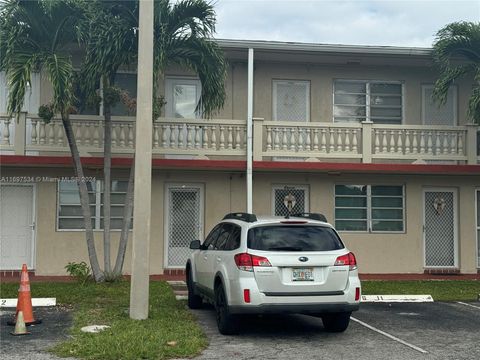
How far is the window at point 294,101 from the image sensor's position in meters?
16.4

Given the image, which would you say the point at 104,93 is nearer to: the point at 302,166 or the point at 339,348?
the point at 302,166

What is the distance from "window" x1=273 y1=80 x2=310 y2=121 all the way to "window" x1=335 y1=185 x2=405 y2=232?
2302 mm

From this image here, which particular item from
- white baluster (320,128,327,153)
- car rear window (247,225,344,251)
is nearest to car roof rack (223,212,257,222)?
car rear window (247,225,344,251)

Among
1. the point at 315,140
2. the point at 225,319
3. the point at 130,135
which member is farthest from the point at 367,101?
the point at 225,319

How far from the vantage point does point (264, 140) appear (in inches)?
584

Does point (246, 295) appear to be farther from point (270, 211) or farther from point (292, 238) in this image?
point (270, 211)

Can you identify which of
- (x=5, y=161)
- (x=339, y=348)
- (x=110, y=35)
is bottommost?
(x=339, y=348)

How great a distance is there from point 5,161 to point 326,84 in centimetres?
855

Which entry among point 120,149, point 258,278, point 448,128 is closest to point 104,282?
point 120,149

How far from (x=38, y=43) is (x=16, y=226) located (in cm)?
509

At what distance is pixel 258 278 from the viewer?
752 cm

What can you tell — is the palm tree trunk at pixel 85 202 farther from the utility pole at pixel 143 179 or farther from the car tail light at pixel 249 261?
the car tail light at pixel 249 261

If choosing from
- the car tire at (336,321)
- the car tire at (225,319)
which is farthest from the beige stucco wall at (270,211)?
the car tire at (336,321)

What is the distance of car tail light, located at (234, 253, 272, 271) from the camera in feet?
24.8
